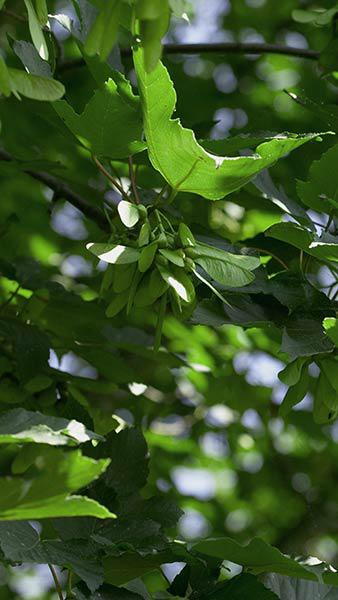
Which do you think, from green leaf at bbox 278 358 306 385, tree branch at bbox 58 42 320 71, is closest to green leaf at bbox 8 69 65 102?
green leaf at bbox 278 358 306 385

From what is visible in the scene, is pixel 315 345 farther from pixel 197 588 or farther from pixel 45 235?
pixel 45 235

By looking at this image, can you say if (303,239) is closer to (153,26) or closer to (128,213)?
(128,213)

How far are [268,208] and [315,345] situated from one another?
2.04 feet

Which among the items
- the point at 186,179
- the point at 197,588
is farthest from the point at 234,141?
the point at 197,588

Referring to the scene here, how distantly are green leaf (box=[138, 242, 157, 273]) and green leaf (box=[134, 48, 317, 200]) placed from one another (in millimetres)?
102

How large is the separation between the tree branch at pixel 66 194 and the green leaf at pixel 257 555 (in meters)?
0.77

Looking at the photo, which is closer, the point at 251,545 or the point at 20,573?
the point at 251,545

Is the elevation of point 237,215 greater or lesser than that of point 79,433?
A: lesser

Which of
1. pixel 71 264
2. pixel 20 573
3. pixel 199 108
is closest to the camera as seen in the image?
pixel 199 108

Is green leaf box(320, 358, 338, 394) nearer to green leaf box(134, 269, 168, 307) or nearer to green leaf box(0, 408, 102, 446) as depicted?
green leaf box(134, 269, 168, 307)

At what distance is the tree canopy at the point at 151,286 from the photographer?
116 cm

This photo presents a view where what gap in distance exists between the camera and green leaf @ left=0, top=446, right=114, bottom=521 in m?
0.91

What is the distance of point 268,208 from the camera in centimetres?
184

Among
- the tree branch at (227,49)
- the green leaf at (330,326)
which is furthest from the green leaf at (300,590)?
the tree branch at (227,49)
